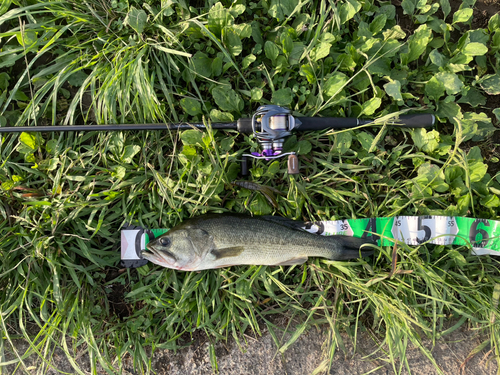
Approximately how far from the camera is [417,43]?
2.66 m

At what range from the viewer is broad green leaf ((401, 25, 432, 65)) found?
2.63 metres

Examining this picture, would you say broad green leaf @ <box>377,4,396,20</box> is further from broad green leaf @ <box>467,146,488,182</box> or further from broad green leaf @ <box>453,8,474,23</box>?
broad green leaf @ <box>467,146,488,182</box>

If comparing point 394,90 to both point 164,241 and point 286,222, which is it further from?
point 164,241

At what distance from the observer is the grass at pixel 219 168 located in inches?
100

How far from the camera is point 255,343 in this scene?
107 inches

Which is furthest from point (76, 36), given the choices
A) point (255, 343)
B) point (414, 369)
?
point (414, 369)

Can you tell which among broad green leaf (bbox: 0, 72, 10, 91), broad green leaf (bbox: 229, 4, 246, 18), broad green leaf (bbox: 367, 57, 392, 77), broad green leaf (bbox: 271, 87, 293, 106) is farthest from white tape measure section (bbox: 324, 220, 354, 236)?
broad green leaf (bbox: 0, 72, 10, 91)

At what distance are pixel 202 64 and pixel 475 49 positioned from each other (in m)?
2.43

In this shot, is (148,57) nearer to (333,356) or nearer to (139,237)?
(139,237)

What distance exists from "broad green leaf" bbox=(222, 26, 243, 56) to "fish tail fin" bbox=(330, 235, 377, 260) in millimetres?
1848

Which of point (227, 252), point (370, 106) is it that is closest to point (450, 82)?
point (370, 106)

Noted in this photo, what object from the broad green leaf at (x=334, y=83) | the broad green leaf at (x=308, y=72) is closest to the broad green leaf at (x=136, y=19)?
the broad green leaf at (x=308, y=72)

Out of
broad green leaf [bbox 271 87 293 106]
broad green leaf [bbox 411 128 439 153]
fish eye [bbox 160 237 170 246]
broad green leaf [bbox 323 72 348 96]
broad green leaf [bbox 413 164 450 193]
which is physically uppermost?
broad green leaf [bbox 323 72 348 96]

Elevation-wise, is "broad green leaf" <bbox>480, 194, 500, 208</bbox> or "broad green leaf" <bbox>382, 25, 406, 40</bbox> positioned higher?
"broad green leaf" <bbox>382, 25, 406, 40</bbox>
